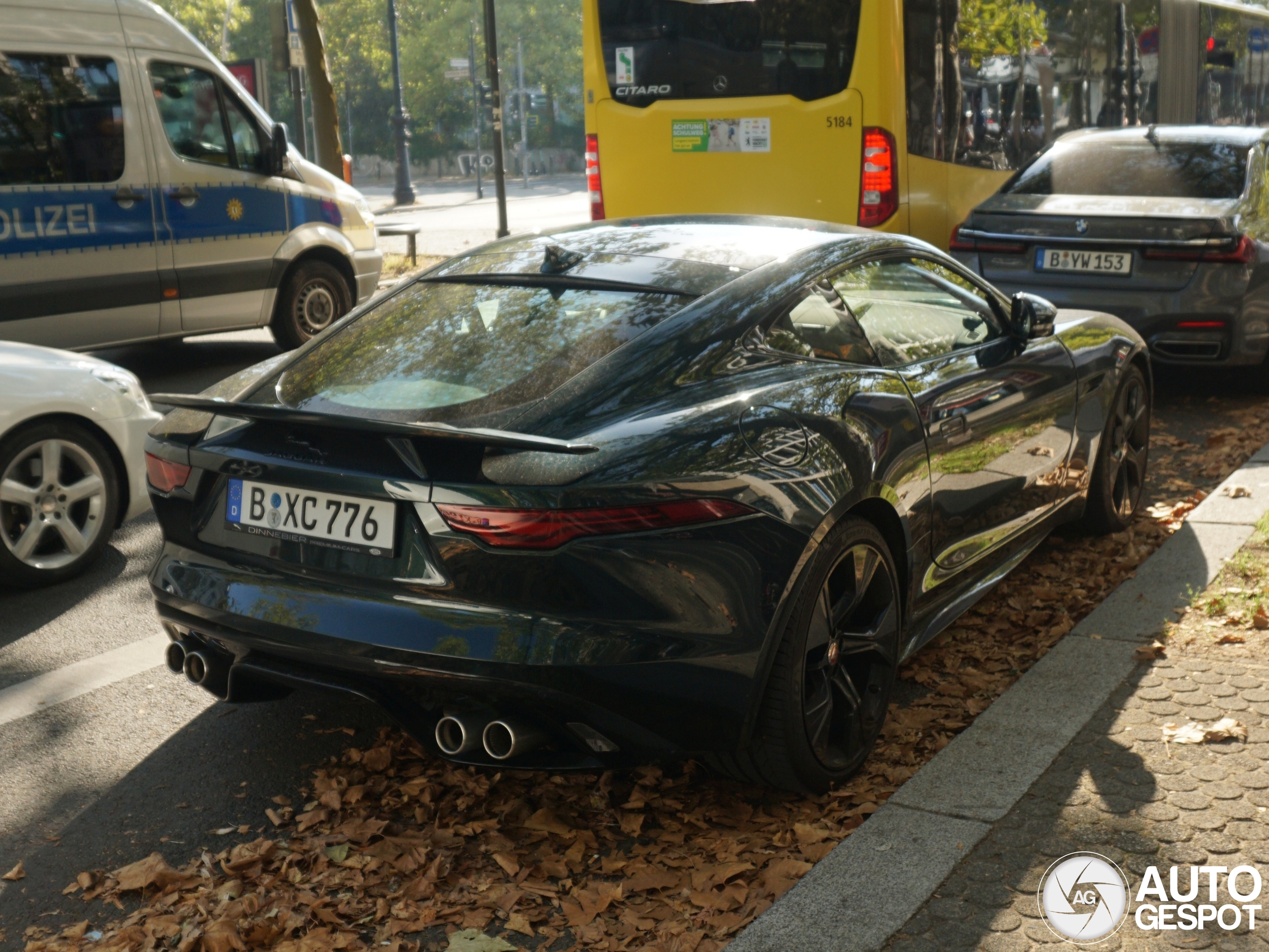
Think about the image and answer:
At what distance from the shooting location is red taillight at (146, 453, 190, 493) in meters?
3.54

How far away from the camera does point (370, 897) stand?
3176 millimetres

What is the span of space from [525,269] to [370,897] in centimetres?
181

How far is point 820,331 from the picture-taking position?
385cm

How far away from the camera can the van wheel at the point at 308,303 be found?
1071 centimetres

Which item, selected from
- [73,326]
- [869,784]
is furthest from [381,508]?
[73,326]

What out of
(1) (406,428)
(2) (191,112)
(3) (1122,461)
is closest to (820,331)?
(1) (406,428)

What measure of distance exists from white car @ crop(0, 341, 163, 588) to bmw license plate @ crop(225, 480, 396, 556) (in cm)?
229

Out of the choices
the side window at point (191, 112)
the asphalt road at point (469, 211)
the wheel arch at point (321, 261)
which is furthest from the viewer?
the asphalt road at point (469, 211)

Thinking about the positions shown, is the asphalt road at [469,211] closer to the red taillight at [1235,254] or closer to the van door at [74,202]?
the van door at [74,202]

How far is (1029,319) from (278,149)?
6.93 m

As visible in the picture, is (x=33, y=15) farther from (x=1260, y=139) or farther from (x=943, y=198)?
(x=1260, y=139)

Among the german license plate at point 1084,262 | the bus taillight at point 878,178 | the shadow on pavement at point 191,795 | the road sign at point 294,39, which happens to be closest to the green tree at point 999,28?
the bus taillight at point 878,178

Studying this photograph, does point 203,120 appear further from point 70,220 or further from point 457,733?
point 457,733

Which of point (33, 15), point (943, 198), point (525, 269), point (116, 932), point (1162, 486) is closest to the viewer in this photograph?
point (116, 932)
